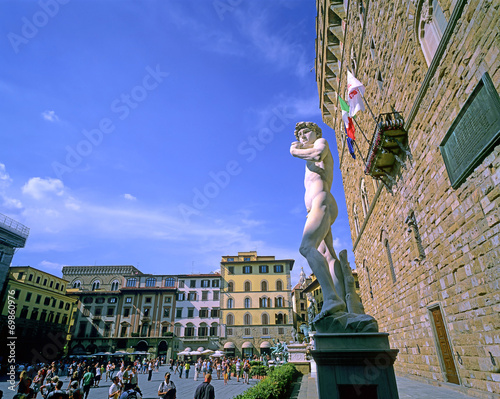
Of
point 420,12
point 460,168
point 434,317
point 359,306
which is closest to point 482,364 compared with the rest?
point 434,317

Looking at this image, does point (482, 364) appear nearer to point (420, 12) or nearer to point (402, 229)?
point (402, 229)

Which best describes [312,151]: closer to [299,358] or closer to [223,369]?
[299,358]

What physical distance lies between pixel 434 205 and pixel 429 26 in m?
4.57

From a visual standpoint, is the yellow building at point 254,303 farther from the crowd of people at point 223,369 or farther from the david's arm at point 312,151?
the david's arm at point 312,151

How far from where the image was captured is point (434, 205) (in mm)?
7559

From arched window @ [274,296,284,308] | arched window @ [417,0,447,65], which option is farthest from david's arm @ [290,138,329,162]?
arched window @ [274,296,284,308]

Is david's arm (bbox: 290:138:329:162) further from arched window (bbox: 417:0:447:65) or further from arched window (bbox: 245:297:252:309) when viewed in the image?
arched window (bbox: 245:297:252:309)

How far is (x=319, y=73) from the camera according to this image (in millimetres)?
20750

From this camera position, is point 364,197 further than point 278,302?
No

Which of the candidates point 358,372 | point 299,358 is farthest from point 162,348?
point 358,372

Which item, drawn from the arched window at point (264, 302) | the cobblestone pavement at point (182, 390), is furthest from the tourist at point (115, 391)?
the arched window at point (264, 302)

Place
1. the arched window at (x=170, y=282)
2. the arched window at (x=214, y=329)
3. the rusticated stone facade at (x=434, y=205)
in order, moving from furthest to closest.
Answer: the arched window at (x=170, y=282) → the arched window at (x=214, y=329) → the rusticated stone facade at (x=434, y=205)

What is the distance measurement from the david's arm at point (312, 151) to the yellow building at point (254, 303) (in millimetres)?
40704

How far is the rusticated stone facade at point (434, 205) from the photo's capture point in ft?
17.9
